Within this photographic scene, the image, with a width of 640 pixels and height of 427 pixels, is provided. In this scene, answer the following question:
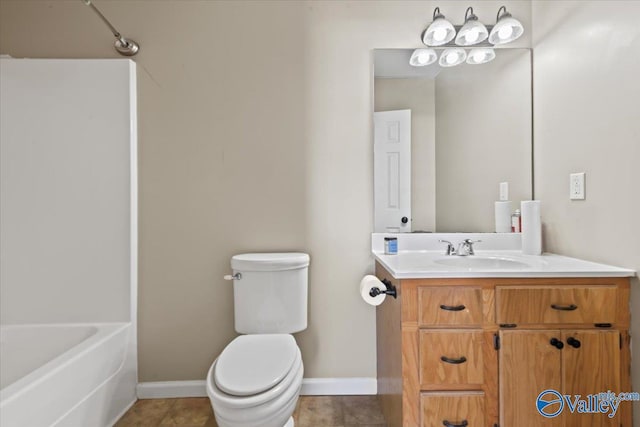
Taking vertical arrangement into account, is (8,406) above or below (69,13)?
below

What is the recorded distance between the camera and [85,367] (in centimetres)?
142

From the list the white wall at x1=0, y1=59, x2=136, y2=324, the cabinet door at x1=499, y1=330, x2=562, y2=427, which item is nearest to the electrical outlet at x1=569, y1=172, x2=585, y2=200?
the cabinet door at x1=499, y1=330, x2=562, y2=427

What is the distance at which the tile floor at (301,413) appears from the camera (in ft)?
5.34

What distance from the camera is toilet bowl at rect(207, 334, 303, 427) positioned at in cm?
115

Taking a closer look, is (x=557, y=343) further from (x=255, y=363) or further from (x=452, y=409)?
(x=255, y=363)

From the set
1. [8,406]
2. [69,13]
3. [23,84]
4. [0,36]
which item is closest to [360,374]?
[8,406]

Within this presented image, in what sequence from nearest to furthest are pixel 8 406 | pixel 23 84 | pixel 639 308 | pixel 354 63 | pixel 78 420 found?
pixel 8 406 < pixel 639 308 < pixel 78 420 < pixel 23 84 < pixel 354 63

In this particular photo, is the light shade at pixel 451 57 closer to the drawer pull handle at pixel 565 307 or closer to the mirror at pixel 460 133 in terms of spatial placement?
the mirror at pixel 460 133

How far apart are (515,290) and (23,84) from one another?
8.25 feet

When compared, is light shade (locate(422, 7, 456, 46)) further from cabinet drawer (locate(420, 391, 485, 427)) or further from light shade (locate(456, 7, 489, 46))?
cabinet drawer (locate(420, 391, 485, 427))

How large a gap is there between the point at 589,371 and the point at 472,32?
1.62 m

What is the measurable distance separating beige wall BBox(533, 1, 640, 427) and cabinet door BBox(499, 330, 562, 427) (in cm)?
30

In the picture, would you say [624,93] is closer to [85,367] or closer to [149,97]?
[149,97]

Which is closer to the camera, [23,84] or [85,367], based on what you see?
[85,367]
